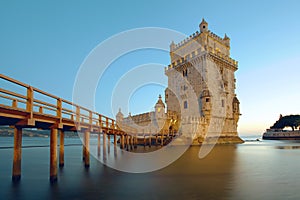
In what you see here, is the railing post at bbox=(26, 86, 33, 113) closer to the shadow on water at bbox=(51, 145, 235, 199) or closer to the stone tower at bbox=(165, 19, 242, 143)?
the shadow on water at bbox=(51, 145, 235, 199)

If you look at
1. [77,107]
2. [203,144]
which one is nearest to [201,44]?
[203,144]

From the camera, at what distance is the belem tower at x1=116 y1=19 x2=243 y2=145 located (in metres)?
42.4

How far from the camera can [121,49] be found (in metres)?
38.2

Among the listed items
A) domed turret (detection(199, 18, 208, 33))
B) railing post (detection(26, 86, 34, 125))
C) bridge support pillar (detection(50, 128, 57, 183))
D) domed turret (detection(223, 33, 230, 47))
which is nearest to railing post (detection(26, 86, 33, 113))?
railing post (detection(26, 86, 34, 125))

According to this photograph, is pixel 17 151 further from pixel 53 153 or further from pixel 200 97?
pixel 200 97

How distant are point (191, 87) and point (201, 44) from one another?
30.0 ft

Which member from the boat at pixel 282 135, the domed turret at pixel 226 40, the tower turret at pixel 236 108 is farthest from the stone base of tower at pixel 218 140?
A: the boat at pixel 282 135

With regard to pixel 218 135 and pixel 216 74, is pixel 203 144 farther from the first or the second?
pixel 216 74

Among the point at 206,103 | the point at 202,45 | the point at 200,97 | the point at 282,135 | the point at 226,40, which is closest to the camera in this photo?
the point at 206,103

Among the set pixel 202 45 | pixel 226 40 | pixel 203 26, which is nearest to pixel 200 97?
pixel 202 45

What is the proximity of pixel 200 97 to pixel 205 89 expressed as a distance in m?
1.93

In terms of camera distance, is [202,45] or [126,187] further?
[202,45]

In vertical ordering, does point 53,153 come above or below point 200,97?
below

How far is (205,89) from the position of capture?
43.3 m
